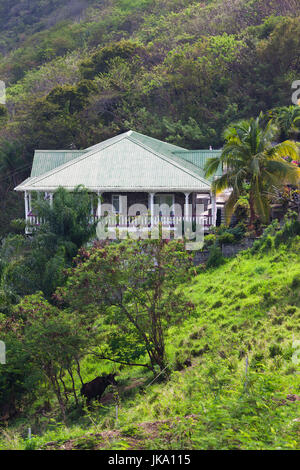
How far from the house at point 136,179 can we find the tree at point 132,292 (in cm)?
1036

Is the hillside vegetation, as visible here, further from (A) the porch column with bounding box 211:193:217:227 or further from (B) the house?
(A) the porch column with bounding box 211:193:217:227

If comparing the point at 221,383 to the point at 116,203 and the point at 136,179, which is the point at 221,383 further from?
the point at 116,203

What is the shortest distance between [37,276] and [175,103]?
25544 millimetres

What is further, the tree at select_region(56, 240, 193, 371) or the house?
the house

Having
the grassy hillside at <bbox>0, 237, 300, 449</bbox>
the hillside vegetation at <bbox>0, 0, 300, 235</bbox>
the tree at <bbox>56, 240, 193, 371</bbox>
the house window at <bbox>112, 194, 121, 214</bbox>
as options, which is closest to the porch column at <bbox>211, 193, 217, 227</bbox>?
the grassy hillside at <bbox>0, 237, 300, 449</bbox>

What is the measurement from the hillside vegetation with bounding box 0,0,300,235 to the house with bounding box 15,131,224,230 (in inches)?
415

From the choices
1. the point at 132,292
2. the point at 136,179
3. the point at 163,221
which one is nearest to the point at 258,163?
the point at 163,221

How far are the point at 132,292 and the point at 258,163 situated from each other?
8.84 meters

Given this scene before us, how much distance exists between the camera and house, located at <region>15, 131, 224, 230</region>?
24422mm

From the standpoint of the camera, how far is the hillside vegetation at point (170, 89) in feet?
127

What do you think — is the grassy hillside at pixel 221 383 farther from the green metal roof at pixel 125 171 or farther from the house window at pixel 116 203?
the house window at pixel 116 203

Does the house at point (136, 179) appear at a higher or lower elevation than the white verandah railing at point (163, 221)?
higher

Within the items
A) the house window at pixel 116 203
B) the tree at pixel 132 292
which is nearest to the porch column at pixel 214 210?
the house window at pixel 116 203

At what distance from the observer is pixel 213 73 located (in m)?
40.9
